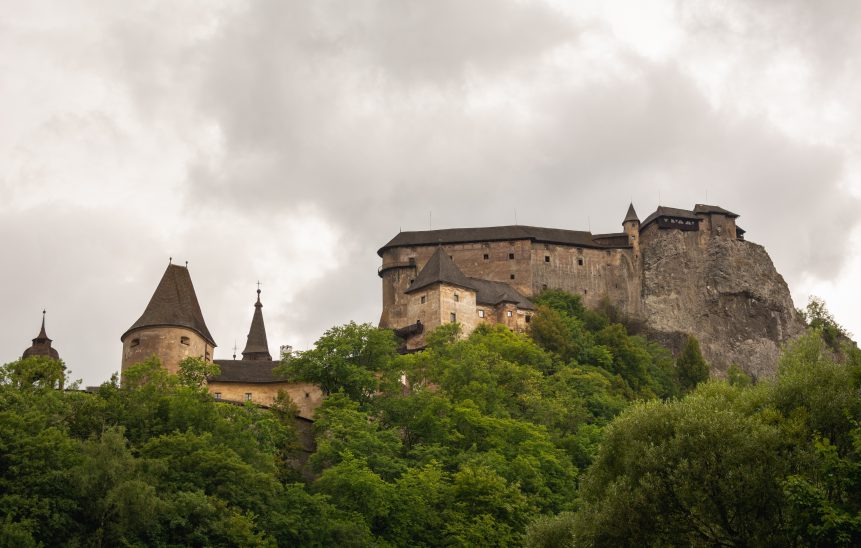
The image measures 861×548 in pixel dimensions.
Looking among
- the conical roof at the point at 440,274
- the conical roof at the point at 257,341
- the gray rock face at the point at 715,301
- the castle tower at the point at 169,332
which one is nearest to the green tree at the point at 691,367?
the gray rock face at the point at 715,301

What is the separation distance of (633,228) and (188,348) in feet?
157

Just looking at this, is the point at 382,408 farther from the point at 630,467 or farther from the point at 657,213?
the point at 657,213

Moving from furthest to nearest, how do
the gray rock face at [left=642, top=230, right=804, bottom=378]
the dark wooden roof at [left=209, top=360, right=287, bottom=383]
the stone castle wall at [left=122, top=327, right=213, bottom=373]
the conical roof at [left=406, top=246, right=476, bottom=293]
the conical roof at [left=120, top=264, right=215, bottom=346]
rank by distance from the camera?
the gray rock face at [left=642, top=230, right=804, bottom=378]
the conical roof at [left=406, top=246, right=476, bottom=293]
the dark wooden roof at [left=209, top=360, right=287, bottom=383]
the conical roof at [left=120, top=264, right=215, bottom=346]
the stone castle wall at [left=122, top=327, right=213, bottom=373]

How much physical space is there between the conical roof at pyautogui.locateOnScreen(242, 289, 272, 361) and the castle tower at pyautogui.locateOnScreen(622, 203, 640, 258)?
3109 centimetres

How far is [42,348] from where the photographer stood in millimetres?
81500

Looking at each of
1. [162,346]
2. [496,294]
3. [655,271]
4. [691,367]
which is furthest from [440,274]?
[162,346]

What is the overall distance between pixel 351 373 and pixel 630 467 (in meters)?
33.3

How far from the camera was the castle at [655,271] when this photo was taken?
100188 millimetres

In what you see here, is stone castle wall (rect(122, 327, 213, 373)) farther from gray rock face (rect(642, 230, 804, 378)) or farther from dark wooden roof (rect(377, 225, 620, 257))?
gray rock face (rect(642, 230, 804, 378))

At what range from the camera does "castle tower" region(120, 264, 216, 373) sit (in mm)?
70062

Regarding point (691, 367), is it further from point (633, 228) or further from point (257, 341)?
point (257, 341)

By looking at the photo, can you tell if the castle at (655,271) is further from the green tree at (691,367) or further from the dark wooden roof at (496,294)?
the green tree at (691,367)

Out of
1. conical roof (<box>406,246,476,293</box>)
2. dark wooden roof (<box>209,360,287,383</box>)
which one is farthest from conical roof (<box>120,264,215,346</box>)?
conical roof (<box>406,246,476,293</box>)

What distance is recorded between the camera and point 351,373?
67.8 meters
